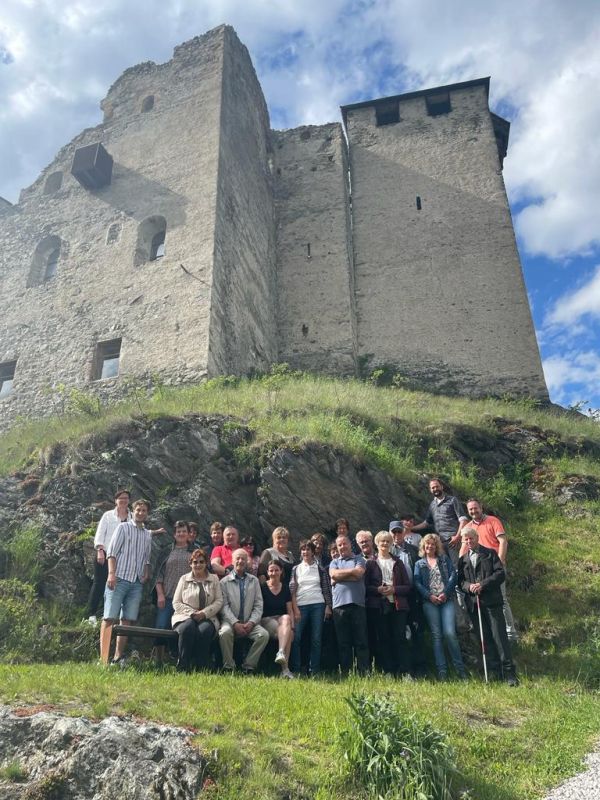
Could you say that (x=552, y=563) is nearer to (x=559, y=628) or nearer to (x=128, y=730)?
(x=559, y=628)

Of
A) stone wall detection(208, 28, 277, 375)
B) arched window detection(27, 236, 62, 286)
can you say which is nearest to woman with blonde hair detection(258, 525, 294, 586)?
stone wall detection(208, 28, 277, 375)

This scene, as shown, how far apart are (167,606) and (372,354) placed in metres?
14.0

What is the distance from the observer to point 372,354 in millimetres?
20359

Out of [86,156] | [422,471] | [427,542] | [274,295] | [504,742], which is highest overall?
[86,156]

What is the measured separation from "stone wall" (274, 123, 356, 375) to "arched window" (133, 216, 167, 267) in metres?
4.78

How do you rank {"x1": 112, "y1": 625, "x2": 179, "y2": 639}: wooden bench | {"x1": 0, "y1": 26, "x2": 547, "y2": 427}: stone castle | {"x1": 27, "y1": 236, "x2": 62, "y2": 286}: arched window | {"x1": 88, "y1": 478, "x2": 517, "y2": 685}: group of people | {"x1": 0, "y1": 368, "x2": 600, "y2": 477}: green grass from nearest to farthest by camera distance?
{"x1": 112, "y1": 625, "x2": 179, "y2": 639}: wooden bench → {"x1": 88, "y1": 478, "x2": 517, "y2": 685}: group of people → {"x1": 0, "y1": 368, "x2": 600, "y2": 477}: green grass → {"x1": 0, "y1": 26, "x2": 547, "y2": 427}: stone castle → {"x1": 27, "y1": 236, "x2": 62, "y2": 286}: arched window

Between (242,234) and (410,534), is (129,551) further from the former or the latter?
(242,234)

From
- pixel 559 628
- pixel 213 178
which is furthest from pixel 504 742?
pixel 213 178

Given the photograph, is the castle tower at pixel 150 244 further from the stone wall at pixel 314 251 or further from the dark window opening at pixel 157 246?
the stone wall at pixel 314 251

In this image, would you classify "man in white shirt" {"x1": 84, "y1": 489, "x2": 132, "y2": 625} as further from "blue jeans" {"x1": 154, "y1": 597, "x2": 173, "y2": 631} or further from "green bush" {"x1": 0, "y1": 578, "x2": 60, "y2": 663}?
"blue jeans" {"x1": 154, "y1": 597, "x2": 173, "y2": 631}

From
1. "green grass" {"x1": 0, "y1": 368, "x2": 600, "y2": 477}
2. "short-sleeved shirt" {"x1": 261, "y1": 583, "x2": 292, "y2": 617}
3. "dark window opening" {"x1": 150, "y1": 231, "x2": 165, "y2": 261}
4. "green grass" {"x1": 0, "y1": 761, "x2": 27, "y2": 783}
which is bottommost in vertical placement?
"green grass" {"x1": 0, "y1": 761, "x2": 27, "y2": 783}

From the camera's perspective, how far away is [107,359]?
54.5 ft

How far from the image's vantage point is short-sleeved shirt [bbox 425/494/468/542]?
8508 mm

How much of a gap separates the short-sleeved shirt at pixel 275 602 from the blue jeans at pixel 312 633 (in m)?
0.19
